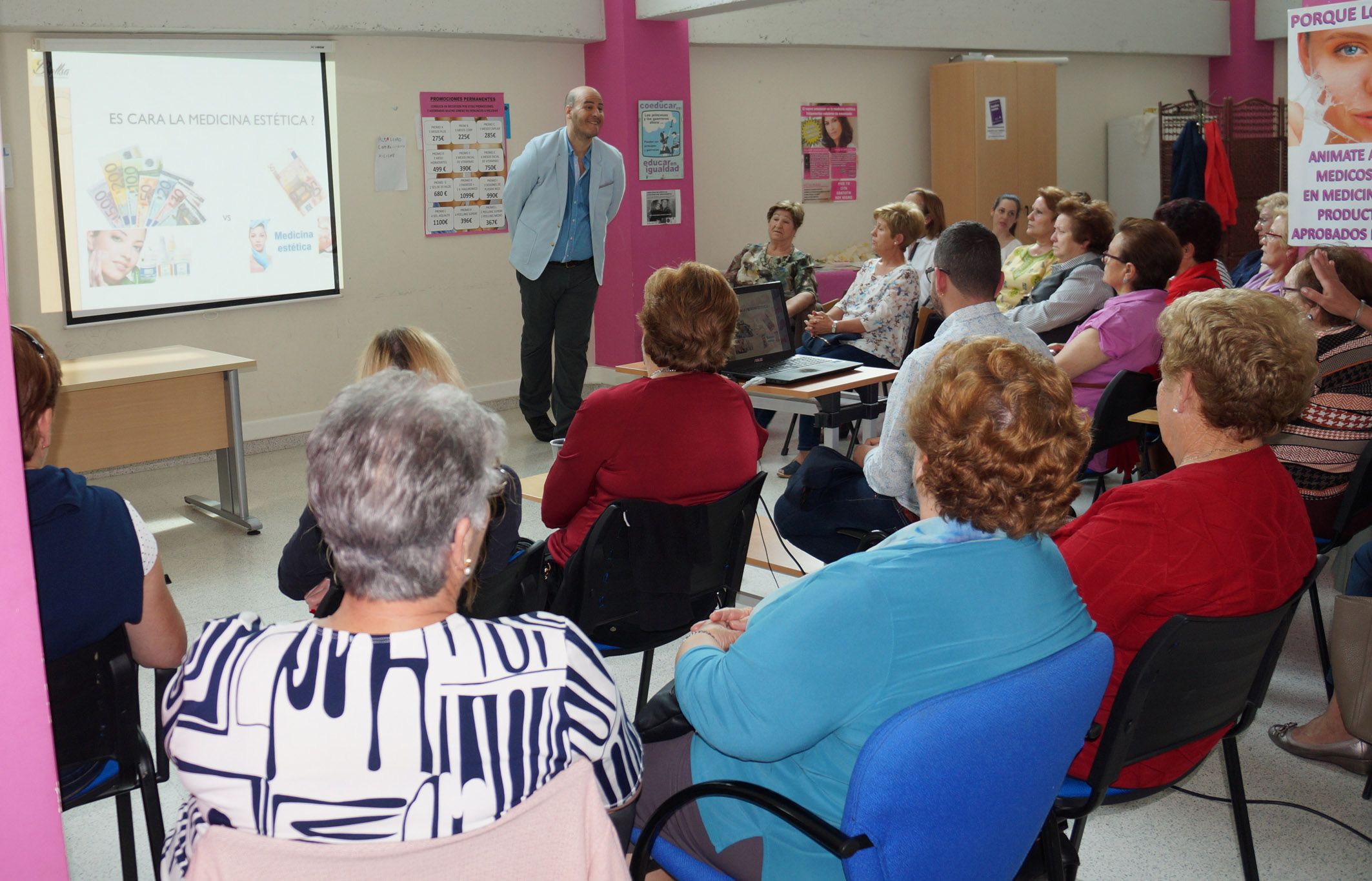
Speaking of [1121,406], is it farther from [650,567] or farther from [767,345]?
[650,567]

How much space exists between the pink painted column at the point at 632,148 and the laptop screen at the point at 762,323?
2841 millimetres

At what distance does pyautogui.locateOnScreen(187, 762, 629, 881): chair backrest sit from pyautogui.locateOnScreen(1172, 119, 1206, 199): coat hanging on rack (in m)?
8.40

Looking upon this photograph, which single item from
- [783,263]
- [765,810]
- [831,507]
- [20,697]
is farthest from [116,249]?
[765,810]

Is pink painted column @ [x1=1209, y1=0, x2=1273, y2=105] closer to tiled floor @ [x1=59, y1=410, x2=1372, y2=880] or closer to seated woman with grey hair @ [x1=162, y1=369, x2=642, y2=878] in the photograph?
tiled floor @ [x1=59, y1=410, x2=1372, y2=880]

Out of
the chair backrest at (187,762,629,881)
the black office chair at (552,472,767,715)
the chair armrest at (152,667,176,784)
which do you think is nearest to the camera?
the chair backrest at (187,762,629,881)

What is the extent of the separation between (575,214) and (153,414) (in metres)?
2.49

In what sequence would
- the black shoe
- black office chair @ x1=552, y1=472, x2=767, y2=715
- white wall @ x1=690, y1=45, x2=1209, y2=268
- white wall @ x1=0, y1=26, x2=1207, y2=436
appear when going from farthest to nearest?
white wall @ x1=690, y1=45, x2=1209, y2=268 < the black shoe < white wall @ x1=0, y1=26, x2=1207, y2=436 < black office chair @ x1=552, y1=472, x2=767, y2=715

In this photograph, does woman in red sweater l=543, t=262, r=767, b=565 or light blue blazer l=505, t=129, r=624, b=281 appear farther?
light blue blazer l=505, t=129, r=624, b=281

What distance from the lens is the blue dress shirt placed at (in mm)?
6191

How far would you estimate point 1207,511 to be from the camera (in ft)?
6.04

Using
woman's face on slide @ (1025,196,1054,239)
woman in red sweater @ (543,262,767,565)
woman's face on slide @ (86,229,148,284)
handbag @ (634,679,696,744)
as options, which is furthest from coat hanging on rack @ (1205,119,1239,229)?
handbag @ (634,679,696,744)

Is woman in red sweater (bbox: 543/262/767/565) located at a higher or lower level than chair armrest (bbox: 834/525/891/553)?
higher

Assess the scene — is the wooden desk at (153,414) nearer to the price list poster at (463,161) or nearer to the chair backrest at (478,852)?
the price list poster at (463,161)

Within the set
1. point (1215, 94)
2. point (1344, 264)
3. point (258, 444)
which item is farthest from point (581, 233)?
point (1215, 94)
